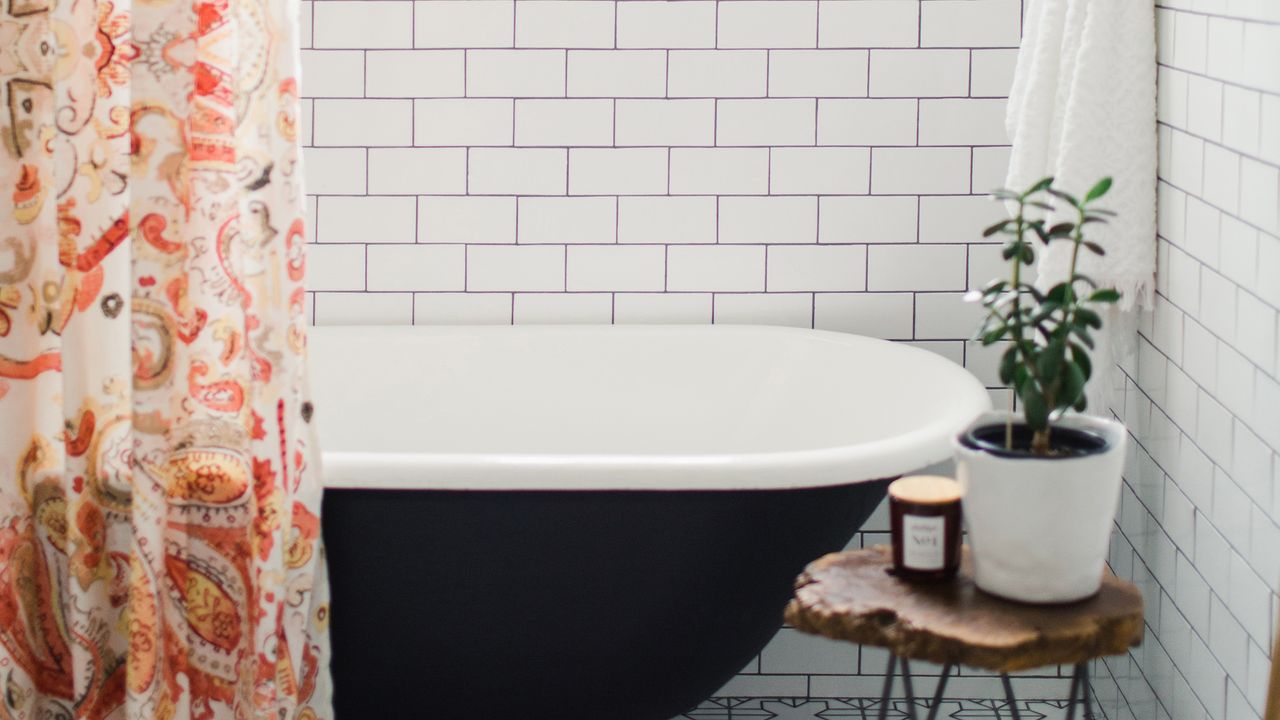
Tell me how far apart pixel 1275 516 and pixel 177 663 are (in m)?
1.47

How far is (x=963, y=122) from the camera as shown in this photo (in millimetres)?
2955

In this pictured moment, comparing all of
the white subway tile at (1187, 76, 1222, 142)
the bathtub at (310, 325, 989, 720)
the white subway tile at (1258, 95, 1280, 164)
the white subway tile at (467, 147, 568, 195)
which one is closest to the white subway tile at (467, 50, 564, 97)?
the white subway tile at (467, 147, 568, 195)

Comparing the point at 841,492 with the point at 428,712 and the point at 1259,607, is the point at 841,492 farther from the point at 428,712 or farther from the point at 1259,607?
the point at 428,712

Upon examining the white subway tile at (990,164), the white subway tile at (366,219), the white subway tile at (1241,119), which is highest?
the white subway tile at (1241,119)

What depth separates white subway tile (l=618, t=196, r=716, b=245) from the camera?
3.01 m

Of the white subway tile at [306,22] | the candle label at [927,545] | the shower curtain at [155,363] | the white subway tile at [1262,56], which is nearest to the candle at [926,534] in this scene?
the candle label at [927,545]

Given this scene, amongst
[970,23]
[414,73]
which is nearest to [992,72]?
[970,23]

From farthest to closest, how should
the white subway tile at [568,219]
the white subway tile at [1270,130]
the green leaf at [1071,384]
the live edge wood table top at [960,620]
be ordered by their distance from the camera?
the white subway tile at [568,219] → the white subway tile at [1270,130] → the green leaf at [1071,384] → the live edge wood table top at [960,620]

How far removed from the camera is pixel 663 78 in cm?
297

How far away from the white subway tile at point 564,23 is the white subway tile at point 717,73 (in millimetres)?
145

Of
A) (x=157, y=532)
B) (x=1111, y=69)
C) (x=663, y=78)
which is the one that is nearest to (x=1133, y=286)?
(x=1111, y=69)

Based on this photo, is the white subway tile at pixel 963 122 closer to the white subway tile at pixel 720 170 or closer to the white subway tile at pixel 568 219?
the white subway tile at pixel 720 170

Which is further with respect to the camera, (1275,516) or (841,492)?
(841,492)

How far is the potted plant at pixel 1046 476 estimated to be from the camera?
172cm
